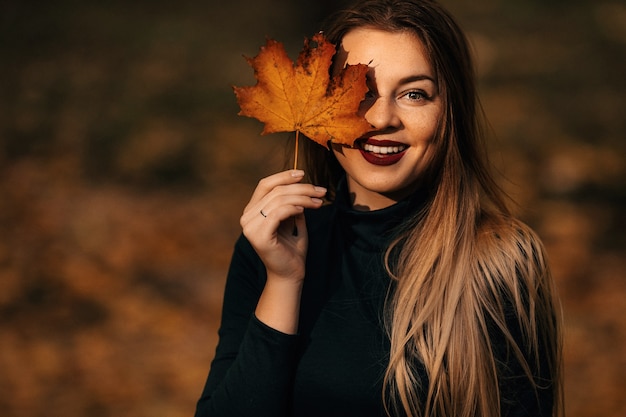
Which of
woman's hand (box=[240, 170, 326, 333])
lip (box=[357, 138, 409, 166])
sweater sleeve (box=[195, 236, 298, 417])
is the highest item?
lip (box=[357, 138, 409, 166])

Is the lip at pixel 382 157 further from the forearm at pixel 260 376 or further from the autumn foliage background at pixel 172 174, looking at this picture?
the autumn foliage background at pixel 172 174

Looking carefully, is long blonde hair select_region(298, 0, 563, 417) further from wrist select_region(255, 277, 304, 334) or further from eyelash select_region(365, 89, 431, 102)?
wrist select_region(255, 277, 304, 334)

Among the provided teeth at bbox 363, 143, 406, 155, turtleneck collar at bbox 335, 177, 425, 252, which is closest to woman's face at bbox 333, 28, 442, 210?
teeth at bbox 363, 143, 406, 155

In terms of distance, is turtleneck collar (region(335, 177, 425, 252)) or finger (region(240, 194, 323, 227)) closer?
finger (region(240, 194, 323, 227))

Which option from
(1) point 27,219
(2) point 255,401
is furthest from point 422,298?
(1) point 27,219

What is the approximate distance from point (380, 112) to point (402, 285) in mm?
445

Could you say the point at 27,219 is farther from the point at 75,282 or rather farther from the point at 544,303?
the point at 544,303

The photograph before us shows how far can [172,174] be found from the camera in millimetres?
5988

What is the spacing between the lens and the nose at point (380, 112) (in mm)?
1829

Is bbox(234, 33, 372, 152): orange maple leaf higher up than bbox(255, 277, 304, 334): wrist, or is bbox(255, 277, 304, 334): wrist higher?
bbox(234, 33, 372, 152): orange maple leaf

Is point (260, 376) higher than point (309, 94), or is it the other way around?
point (309, 94)

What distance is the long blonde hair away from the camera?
1837 mm

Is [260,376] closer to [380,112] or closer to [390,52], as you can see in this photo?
[380,112]

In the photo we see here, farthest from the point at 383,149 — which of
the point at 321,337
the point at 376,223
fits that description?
the point at 321,337
